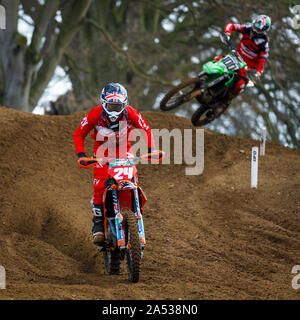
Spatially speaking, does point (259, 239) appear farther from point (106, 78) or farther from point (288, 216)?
point (106, 78)

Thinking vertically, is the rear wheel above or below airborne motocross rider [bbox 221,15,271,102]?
below

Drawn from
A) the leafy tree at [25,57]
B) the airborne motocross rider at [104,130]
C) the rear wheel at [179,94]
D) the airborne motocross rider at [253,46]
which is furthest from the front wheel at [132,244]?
the leafy tree at [25,57]

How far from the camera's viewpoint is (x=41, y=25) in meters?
16.4

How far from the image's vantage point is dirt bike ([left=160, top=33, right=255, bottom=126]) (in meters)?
9.80

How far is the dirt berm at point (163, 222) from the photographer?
20.5 ft

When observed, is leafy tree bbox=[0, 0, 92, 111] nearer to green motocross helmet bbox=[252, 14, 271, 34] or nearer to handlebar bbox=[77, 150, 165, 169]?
green motocross helmet bbox=[252, 14, 271, 34]

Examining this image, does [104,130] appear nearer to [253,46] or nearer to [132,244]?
[132,244]

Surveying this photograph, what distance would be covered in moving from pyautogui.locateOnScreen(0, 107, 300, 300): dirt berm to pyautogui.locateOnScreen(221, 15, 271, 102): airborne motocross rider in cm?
189

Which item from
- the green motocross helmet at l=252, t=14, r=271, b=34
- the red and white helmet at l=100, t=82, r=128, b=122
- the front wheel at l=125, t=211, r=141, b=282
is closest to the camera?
the front wheel at l=125, t=211, r=141, b=282

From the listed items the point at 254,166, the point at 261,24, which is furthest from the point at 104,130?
the point at 261,24

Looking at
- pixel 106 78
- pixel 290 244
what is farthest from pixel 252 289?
pixel 106 78

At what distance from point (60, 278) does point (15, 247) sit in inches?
48.4

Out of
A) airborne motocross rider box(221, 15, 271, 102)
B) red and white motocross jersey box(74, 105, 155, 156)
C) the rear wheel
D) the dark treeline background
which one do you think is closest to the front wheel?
red and white motocross jersey box(74, 105, 155, 156)

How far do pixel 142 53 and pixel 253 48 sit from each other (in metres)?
10.0
